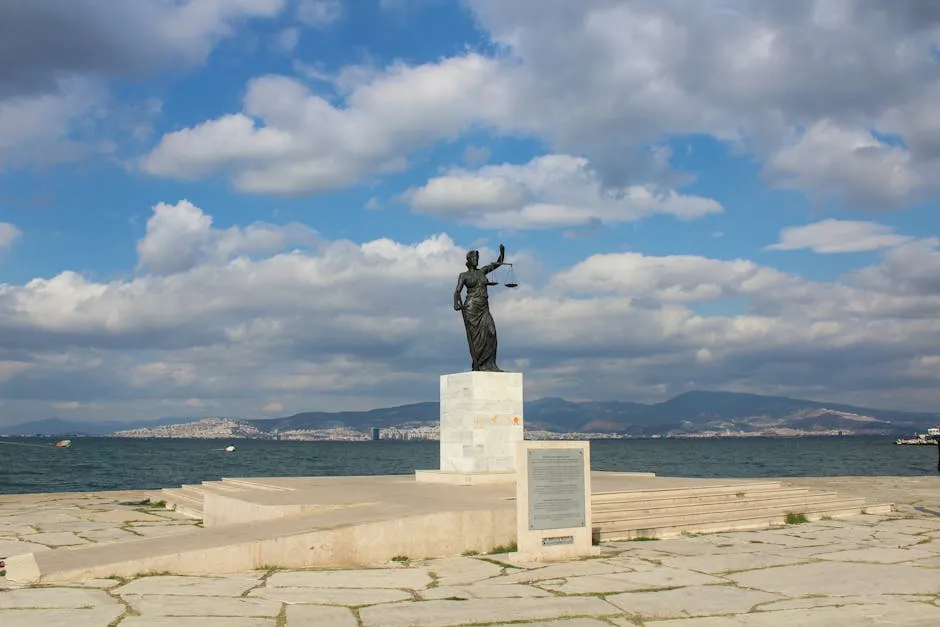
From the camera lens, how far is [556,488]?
10812 mm

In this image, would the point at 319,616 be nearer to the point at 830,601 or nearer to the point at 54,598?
the point at 54,598

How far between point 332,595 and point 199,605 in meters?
1.30

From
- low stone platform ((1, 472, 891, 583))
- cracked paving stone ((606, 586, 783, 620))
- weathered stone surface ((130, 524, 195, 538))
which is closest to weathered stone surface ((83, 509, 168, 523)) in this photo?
low stone platform ((1, 472, 891, 583))

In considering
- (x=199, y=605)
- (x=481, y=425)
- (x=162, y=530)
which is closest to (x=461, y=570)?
(x=199, y=605)

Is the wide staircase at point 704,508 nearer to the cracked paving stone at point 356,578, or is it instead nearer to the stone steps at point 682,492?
the stone steps at point 682,492

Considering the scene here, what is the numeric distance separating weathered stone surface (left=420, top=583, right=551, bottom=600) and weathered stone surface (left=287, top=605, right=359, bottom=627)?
106 centimetres

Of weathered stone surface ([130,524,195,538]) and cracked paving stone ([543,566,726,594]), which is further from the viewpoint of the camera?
weathered stone surface ([130,524,195,538])

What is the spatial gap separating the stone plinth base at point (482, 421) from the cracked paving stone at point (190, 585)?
8.61m

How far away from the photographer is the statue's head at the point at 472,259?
19.4m

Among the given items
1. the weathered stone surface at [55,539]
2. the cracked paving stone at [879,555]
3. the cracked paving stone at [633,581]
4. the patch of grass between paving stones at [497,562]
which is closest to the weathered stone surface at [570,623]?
the cracked paving stone at [633,581]

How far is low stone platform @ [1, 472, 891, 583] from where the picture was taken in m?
9.37

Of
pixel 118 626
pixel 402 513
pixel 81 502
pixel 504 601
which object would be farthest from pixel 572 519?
pixel 81 502

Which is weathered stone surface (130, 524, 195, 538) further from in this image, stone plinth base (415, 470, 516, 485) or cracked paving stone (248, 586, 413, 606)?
cracked paving stone (248, 586, 413, 606)

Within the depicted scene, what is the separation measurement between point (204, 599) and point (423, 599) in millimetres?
2095
